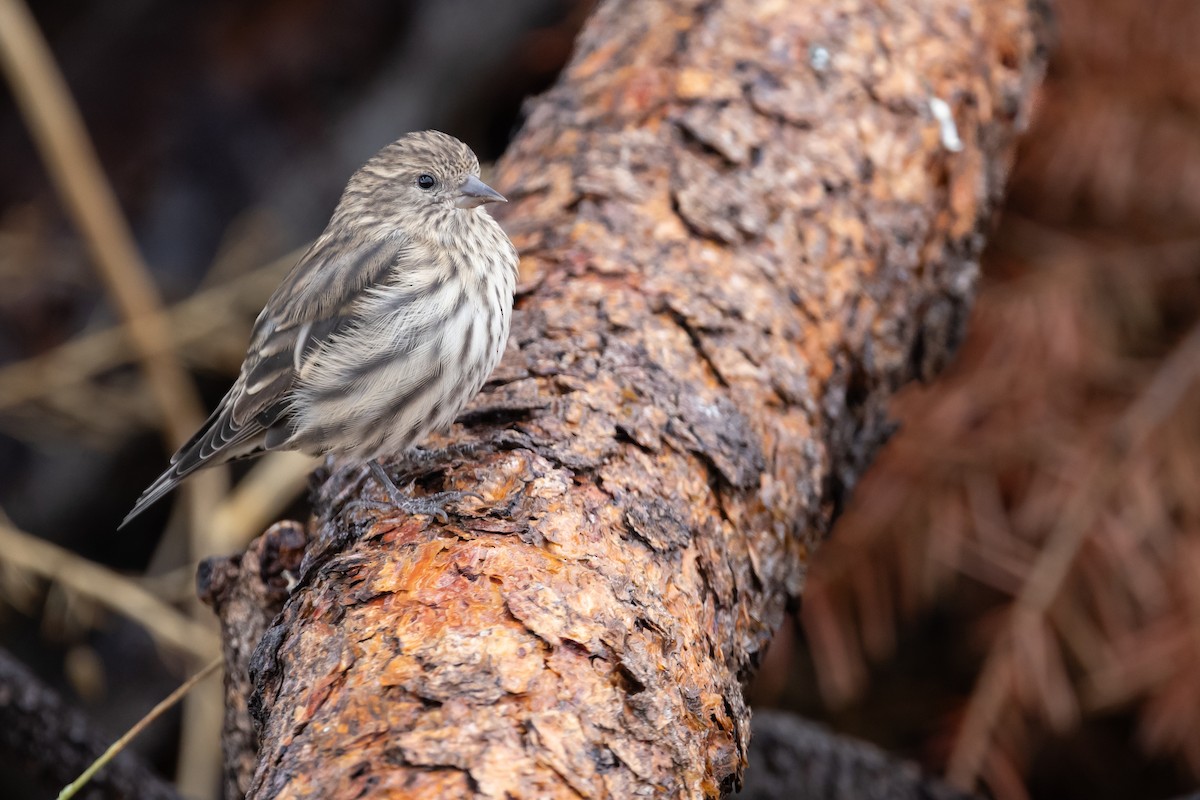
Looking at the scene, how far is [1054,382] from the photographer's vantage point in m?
3.73

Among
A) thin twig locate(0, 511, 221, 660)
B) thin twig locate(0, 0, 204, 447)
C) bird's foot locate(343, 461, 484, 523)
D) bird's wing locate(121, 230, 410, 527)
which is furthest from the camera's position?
thin twig locate(0, 0, 204, 447)

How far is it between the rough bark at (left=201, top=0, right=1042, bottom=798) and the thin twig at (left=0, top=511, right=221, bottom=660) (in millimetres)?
1530

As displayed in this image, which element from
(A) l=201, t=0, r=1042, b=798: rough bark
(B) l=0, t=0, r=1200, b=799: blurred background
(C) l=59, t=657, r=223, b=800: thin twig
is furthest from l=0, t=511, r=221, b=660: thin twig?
(A) l=201, t=0, r=1042, b=798: rough bark

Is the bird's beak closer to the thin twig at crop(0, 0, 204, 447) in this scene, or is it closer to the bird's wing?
the bird's wing

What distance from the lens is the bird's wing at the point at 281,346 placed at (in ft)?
8.77

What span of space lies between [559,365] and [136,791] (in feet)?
3.70

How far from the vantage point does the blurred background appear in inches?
142

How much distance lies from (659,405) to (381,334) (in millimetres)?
701

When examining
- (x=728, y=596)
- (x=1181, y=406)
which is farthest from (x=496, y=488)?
(x=1181, y=406)

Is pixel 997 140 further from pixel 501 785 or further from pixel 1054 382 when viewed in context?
pixel 501 785

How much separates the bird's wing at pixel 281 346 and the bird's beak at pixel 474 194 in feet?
0.55

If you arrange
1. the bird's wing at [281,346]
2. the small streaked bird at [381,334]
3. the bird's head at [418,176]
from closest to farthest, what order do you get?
the small streaked bird at [381,334] → the bird's wing at [281,346] → the bird's head at [418,176]

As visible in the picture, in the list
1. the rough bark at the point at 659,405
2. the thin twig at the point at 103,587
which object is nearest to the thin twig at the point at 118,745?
the rough bark at the point at 659,405

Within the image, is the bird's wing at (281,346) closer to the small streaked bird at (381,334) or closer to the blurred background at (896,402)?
the small streaked bird at (381,334)
